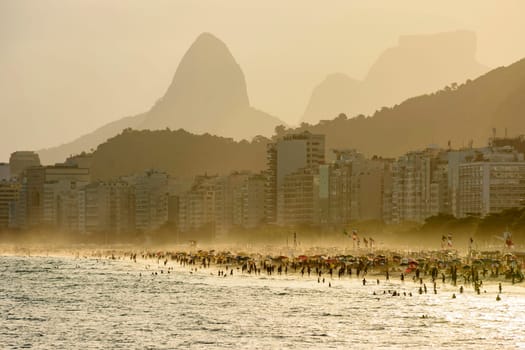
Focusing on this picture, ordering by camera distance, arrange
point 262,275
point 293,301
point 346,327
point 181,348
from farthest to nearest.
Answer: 1. point 262,275
2. point 293,301
3. point 346,327
4. point 181,348

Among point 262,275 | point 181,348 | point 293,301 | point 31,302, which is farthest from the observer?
point 262,275

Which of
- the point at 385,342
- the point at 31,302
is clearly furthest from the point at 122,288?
the point at 385,342

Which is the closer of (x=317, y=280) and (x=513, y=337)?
(x=513, y=337)

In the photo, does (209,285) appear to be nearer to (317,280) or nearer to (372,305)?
(317,280)

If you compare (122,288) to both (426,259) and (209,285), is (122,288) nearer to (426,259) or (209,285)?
(209,285)

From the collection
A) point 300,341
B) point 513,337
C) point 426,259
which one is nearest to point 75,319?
point 300,341

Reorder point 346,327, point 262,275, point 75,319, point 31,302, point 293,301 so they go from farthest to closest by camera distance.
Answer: point 262,275 → point 31,302 → point 293,301 → point 75,319 → point 346,327
